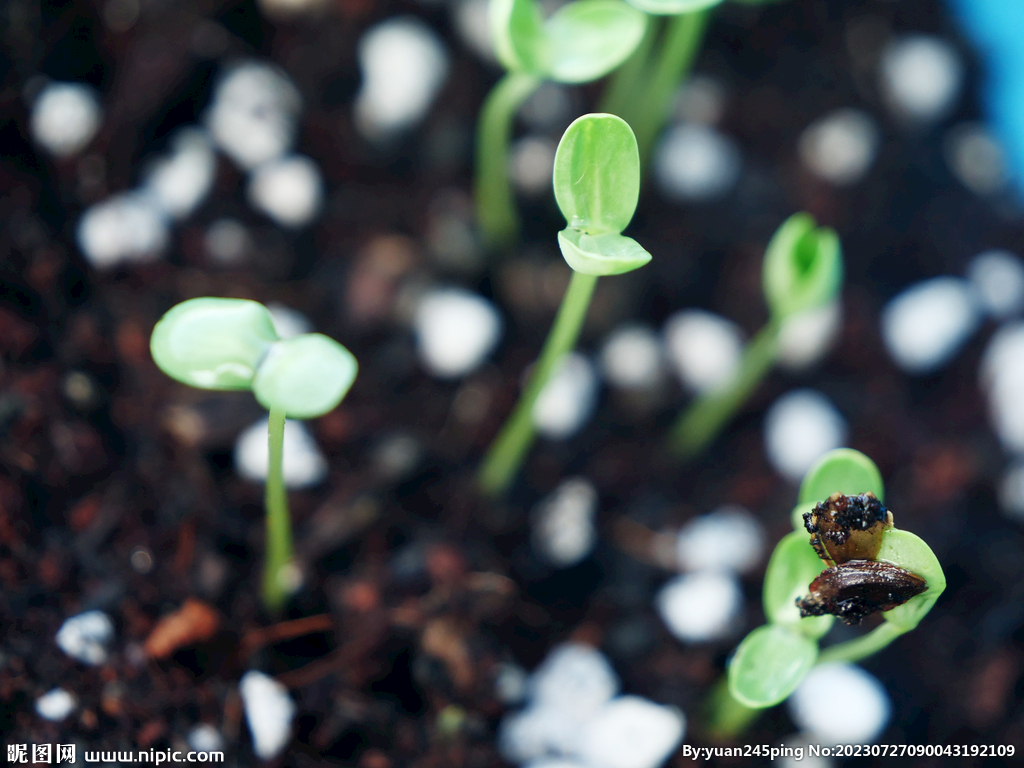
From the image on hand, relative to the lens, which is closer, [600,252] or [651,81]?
[600,252]

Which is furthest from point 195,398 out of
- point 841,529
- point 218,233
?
point 841,529

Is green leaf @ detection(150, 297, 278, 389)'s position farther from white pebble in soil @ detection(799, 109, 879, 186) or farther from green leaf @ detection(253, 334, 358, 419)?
white pebble in soil @ detection(799, 109, 879, 186)

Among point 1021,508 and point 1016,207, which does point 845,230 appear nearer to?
point 1016,207

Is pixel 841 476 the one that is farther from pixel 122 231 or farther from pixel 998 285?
pixel 122 231

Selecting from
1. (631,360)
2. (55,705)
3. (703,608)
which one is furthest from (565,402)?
(55,705)

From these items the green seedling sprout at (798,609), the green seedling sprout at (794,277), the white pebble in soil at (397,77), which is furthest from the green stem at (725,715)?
the white pebble in soil at (397,77)

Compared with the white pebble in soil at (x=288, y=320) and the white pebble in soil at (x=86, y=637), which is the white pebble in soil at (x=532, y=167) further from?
the white pebble in soil at (x=86, y=637)
